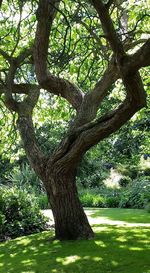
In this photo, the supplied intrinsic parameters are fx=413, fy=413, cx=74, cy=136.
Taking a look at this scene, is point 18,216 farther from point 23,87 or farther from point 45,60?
point 45,60

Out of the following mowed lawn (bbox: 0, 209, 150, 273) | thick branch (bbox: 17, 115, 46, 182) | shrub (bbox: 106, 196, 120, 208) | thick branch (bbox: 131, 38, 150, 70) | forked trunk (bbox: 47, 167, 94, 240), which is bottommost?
mowed lawn (bbox: 0, 209, 150, 273)

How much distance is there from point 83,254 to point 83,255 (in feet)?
0.15

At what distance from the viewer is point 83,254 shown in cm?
724

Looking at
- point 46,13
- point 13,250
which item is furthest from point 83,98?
point 13,250

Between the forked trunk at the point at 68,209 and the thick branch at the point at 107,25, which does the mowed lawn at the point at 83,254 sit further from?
the thick branch at the point at 107,25

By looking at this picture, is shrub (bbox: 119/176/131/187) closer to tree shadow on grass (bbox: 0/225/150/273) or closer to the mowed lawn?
the mowed lawn

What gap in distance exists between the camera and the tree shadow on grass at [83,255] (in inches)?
250

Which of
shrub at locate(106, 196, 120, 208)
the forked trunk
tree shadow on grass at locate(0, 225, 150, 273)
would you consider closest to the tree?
the forked trunk

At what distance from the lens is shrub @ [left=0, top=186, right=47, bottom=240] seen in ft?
37.9

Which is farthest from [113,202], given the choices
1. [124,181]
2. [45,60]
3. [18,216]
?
[45,60]

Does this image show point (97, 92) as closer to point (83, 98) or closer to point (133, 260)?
point (83, 98)

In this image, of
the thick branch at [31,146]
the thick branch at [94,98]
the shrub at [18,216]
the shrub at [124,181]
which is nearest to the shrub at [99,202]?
the shrub at [124,181]

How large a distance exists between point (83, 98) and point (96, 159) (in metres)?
17.4

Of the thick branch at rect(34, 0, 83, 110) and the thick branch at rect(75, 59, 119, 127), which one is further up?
the thick branch at rect(34, 0, 83, 110)
